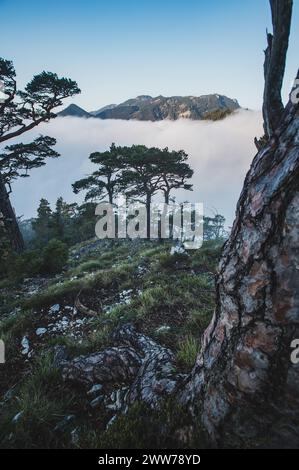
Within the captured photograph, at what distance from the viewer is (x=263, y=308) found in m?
1.74

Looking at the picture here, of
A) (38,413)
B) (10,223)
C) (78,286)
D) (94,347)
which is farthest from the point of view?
(10,223)

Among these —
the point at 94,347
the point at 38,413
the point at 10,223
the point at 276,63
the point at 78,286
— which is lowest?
the point at 10,223

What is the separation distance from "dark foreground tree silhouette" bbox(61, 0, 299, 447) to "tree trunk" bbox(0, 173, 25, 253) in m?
12.8

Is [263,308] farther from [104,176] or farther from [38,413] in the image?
[104,176]

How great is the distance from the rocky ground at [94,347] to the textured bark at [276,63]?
7.93 feet

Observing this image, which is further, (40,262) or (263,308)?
(40,262)

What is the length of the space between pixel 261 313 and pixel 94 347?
2.97 metres

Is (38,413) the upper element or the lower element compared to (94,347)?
upper

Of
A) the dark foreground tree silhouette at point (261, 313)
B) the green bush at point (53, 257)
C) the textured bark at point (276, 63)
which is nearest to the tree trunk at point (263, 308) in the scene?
the dark foreground tree silhouette at point (261, 313)

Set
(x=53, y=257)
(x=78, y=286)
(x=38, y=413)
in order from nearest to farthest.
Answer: (x=38, y=413)
(x=78, y=286)
(x=53, y=257)

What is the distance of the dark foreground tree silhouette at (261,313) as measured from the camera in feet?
5.40

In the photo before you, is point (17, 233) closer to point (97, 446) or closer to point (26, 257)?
point (26, 257)

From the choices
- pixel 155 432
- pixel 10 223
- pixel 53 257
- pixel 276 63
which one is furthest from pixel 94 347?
pixel 10 223

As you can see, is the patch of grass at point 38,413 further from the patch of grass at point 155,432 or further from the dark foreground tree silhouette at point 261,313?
the dark foreground tree silhouette at point 261,313
